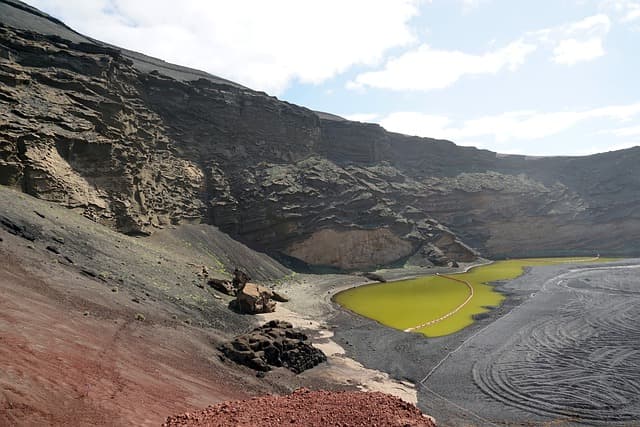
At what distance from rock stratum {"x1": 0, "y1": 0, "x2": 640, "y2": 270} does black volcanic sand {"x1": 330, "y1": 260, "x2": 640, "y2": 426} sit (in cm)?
2598

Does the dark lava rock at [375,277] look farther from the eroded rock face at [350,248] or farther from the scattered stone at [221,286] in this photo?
the scattered stone at [221,286]

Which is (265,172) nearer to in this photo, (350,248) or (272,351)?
(350,248)

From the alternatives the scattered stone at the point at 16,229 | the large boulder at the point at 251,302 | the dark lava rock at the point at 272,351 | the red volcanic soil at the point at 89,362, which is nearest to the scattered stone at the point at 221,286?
the large boulder at the point at 251,302

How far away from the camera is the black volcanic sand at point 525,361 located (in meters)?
17.7

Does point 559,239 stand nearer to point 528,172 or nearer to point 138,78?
point 528,172

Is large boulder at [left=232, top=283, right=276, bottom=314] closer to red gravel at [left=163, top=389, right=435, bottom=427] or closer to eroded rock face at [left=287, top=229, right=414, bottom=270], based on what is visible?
red gravel at [left=163, top=389, right=435, bottom=427]

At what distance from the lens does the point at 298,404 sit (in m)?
12.9

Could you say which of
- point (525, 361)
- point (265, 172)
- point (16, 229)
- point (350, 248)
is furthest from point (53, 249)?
point (350, 248)

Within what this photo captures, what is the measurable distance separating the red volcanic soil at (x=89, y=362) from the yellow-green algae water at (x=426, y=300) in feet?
56.2

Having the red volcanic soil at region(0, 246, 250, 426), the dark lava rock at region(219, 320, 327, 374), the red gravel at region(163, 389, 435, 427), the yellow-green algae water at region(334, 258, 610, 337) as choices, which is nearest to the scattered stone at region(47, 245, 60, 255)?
the red volcanic soil at region(0, 246, 250, 426)

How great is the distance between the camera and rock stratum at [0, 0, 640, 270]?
1470 inches

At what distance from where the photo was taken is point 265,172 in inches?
2522

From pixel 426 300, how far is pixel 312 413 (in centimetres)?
2989

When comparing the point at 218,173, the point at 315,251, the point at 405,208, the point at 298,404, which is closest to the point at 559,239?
the point at 405,208
